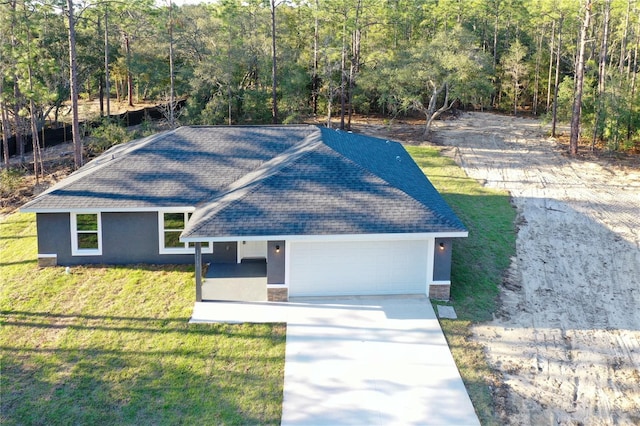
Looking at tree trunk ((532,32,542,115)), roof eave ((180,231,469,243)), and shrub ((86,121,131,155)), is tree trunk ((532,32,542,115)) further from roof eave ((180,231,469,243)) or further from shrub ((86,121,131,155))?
roof eave ((180,231,469,243))

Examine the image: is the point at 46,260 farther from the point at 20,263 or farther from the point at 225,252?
the point at 225,252

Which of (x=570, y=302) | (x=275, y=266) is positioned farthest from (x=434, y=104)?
(x=275, y=266)

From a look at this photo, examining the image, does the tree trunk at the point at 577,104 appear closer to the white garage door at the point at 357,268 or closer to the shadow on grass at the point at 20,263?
the white garage door at the point at 357,268

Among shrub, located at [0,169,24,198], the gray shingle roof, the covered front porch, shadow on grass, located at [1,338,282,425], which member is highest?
the gray shingle roof

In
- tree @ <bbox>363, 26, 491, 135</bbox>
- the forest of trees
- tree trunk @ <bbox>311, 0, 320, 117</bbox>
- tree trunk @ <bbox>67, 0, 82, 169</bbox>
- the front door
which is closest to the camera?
the front door

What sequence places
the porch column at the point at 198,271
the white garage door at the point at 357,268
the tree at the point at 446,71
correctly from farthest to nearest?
the tree at the point at 446,71 < the white garage door at the point at 357,268 < the porch column at the point at 198,271

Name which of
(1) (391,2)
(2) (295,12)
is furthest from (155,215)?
(1) (391,2)

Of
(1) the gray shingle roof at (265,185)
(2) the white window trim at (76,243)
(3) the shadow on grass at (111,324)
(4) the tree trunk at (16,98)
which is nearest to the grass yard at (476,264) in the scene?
(1) the gray shingle roof at (265,185)

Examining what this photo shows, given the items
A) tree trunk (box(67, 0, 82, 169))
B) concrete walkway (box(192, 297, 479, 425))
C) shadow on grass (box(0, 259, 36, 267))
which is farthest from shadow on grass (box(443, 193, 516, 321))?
tree trunk (box(67, 0, 82, 169))
